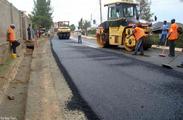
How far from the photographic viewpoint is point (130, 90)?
29.7ft

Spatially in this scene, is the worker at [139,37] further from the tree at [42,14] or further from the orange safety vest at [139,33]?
the tree at [42,14]

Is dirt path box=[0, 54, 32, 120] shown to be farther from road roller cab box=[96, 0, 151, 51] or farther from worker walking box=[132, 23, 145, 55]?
road roller cab box=[96, 0, 151, 51]

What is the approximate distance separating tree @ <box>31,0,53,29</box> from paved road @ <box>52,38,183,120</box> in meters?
52.8

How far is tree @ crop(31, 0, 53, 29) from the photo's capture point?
65.8 metres

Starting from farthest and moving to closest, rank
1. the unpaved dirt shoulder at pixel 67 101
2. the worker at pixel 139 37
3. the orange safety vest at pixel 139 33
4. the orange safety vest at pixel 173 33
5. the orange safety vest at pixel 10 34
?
the orange safety vest at pixel 139 33
the worker at pixel 139 37
the orange safety vest at pixel 173 33
the orange safety vest at pixel 10 34
the unpaved dirt shoulder at pixel 67 101

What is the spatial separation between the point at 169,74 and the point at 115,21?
10738 mm

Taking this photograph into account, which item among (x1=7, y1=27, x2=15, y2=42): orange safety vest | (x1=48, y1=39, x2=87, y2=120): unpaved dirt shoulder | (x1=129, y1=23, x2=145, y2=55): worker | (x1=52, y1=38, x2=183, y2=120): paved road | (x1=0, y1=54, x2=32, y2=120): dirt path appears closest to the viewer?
(x1=52, y1=38, x2=183, y2=120): paved road

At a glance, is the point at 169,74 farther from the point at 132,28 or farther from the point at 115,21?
the point at 115,21

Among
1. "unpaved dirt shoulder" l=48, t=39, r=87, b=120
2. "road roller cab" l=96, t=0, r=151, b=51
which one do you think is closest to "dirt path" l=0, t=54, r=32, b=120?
"unpaved dirt shoulder" l=48, t=39, r=87, b=120

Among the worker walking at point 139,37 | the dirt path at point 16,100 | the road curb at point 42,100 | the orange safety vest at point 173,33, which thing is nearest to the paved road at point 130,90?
the road curb at point 42,100

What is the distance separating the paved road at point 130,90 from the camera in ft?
23.2

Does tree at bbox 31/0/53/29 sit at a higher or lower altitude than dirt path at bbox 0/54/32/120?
higher

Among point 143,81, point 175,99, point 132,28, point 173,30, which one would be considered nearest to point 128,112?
point 175,99

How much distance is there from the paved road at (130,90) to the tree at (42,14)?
173 ft
